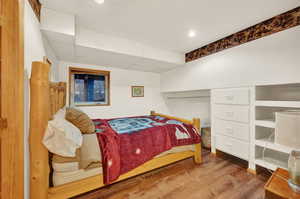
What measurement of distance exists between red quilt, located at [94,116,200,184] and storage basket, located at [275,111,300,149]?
49.6 inches

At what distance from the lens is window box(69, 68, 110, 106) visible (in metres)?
2.92

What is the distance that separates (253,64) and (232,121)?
3.34ft

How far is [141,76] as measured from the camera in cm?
387

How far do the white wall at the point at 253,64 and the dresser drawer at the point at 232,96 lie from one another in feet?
0.36

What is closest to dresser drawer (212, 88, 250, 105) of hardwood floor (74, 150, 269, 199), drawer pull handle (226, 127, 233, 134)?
drawer pull handle (226, 127, 233, 134)

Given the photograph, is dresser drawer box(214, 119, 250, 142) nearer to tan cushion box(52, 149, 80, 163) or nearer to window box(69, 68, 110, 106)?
tan cushion box(52, 149, 80, 163)

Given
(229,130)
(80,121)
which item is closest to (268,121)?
(229,130)

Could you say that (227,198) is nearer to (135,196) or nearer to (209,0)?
(135,196)

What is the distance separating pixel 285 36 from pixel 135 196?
9.46ft

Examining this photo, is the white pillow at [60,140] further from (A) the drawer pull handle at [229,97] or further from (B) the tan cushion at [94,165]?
(A) the drawer pull handle at [229,97]

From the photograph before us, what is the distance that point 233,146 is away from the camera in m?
2.11

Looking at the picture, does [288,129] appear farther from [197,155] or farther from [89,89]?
Result: [89,89]

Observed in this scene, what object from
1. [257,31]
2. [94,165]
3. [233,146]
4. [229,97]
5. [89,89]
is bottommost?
[233,146]

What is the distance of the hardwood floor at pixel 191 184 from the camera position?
1420 mm
